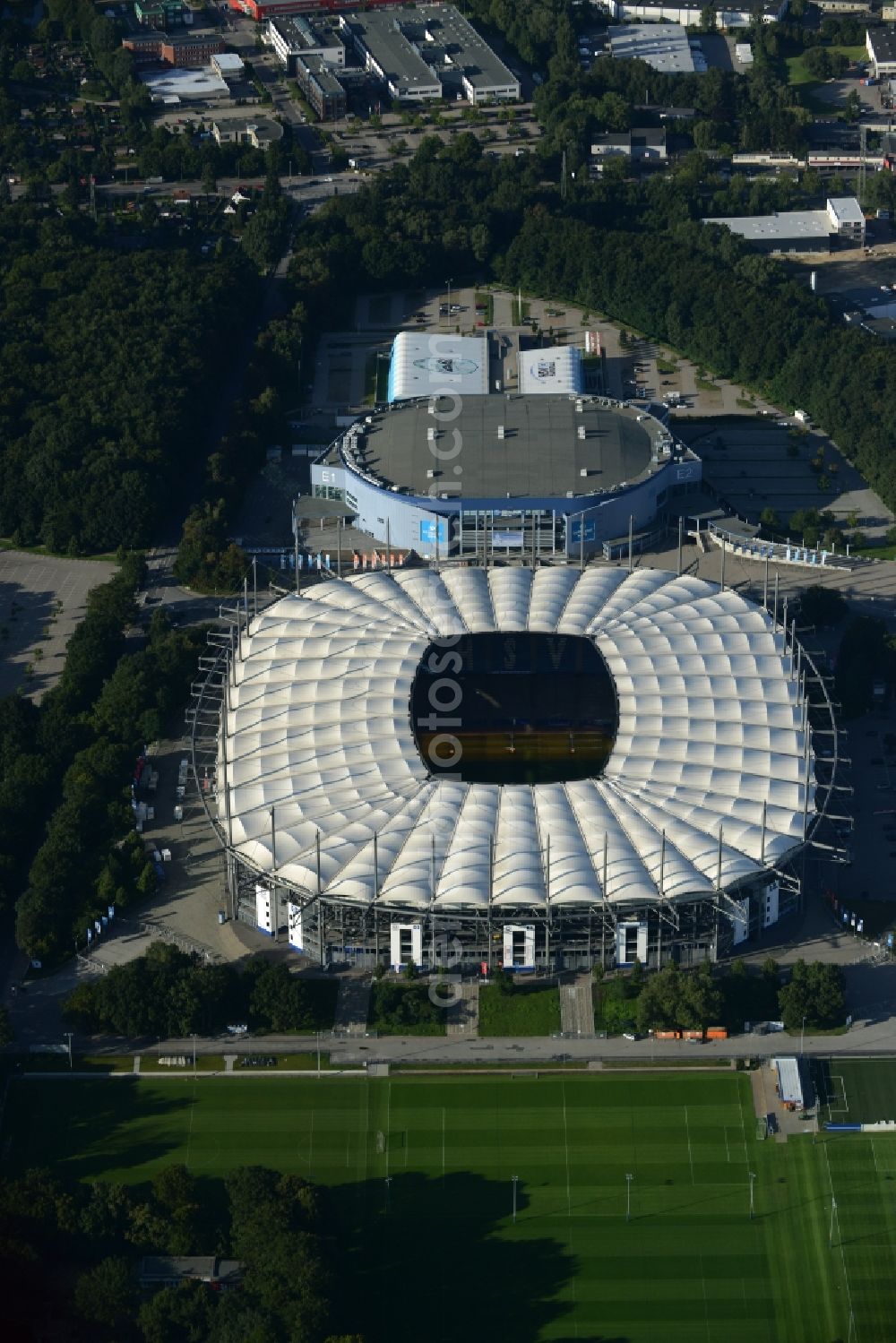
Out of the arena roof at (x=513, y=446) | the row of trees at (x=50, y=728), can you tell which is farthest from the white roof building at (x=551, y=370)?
the row of trees at (x=50, y=728)

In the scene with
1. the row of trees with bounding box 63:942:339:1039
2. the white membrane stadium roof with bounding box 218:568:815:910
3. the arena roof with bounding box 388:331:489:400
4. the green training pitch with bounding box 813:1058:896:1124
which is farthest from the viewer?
the arena roof with bounding box 388:331:489:400

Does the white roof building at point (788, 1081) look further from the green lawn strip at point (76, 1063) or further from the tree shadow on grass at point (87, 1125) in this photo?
the green lawn strip at point (76, 1063)

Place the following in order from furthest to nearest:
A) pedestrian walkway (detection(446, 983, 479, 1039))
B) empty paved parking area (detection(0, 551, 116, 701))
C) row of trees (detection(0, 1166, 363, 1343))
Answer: empty paved parking area (detection(0, 551, 116, 701)) < pedestrian walkway (detection(446, 983, 479, 1039)) < row of trees (detection(0, 1166, 363, 1343))

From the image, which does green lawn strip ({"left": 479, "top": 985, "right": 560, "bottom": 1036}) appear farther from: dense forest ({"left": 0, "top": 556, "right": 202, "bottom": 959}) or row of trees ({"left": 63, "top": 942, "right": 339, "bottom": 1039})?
dense forest ({"left": 0, "top": 556, "right": 202, "bottom": 959})

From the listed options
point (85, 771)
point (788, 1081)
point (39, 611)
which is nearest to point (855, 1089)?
point (788, 1081)

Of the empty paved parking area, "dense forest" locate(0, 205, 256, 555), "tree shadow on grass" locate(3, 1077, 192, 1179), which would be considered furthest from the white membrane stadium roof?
"dense forest" locate(0, 205, 256, 555)

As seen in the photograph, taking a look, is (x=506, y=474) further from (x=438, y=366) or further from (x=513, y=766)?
(x=513, y=766)
